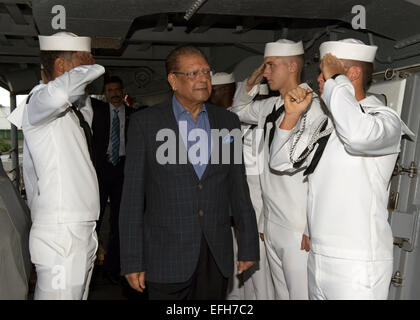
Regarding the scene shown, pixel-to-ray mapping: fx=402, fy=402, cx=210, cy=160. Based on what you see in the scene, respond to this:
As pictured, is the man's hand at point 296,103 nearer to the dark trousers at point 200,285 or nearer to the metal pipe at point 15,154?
the dark trousers at point 200,285

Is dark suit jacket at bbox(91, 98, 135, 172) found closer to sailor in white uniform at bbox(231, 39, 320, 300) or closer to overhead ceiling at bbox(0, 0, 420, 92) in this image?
overhead ceiling at bbox(0, 0, 420, 92)

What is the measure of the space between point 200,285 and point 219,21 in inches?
139

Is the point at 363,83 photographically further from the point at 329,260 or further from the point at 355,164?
the point at 329,260

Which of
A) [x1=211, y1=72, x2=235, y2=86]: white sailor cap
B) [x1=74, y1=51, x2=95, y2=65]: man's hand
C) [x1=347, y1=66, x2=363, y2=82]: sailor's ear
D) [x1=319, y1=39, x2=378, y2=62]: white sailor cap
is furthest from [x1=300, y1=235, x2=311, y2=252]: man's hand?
[x1=211, y1=72, x2=235, y2=86]: white sailor cap

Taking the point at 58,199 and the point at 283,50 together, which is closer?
the point at 58,199

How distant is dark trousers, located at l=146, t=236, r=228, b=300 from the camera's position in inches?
87.2

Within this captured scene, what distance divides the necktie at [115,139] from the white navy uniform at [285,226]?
2.16m

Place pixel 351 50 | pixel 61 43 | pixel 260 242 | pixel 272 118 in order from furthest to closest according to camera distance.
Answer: pixel 260 242 → pixel 272 118 → pixel 61 43 → pixel 351 50

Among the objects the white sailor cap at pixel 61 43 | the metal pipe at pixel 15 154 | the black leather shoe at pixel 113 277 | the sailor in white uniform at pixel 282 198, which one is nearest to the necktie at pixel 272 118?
the sailor in white uniform at pixel 282 198

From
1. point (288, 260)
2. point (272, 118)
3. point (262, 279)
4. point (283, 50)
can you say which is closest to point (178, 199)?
point (288, 260)

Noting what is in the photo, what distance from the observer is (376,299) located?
6.68 feet

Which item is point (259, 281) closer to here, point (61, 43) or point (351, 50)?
point (351, 50)

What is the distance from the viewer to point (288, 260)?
2.66m

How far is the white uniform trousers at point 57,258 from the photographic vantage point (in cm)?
224
